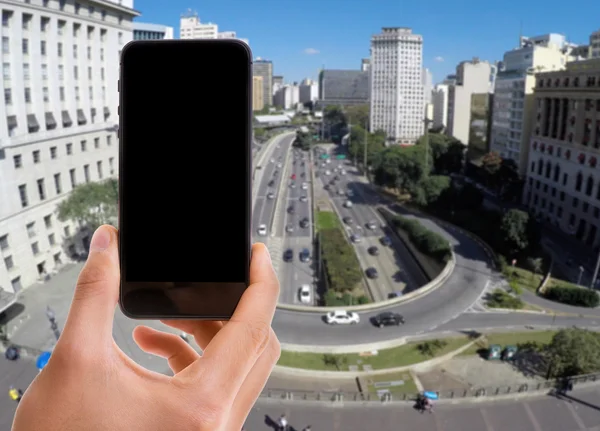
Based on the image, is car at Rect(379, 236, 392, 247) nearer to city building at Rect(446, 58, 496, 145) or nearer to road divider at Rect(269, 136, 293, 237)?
road divider at Rect(269, 136, 293, 237)

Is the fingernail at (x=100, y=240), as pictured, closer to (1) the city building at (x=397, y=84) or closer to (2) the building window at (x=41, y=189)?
(2) the building window at (x=41, y=189)

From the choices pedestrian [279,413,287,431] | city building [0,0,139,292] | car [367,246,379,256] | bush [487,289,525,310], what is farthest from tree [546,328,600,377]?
city building [0,0,139,292]

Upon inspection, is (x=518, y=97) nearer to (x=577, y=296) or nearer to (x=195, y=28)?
(x=577, y=296)

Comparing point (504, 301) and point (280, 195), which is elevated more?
point (280, 195)

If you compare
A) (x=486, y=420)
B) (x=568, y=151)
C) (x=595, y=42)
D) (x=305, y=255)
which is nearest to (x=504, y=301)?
(x=486, y=420)

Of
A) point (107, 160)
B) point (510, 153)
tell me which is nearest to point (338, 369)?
point (107, 160)
